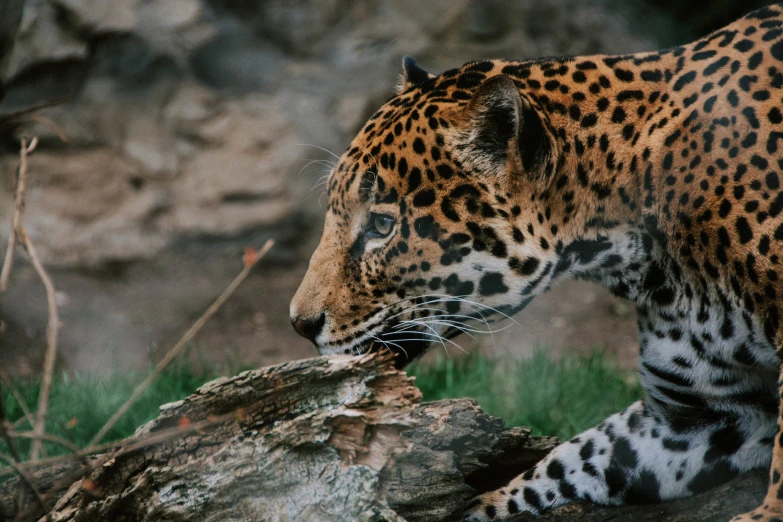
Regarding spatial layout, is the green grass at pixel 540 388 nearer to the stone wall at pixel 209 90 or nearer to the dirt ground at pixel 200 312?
the dirt ground at pixel 200 312

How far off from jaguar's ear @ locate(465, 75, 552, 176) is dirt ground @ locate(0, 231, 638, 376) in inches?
131

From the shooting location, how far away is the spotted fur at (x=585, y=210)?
10.7 feet

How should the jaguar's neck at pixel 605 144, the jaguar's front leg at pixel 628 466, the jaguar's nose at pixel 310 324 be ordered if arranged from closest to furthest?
the jaguar's neck at pixel 605 144
the jaguar's nose at pixel 310 324
the jaguar's front leg at pixel 628 466

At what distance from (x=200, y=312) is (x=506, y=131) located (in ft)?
16.8

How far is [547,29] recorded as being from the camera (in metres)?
8.91

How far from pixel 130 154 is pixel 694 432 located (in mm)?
6297

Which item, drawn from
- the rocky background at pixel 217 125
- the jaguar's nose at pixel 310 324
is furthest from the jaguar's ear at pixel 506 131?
the rocky background at pixel 217 125

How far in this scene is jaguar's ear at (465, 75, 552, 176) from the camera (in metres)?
3.29

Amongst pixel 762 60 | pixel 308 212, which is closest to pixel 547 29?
pixel 308 212

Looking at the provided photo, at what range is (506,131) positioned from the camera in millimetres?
3389

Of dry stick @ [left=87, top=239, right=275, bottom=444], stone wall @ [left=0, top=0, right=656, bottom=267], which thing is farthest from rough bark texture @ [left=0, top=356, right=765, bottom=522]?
stone wall @ [left=0, top=0, right=656, bottom=267]

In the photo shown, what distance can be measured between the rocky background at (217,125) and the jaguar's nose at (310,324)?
4.08 m

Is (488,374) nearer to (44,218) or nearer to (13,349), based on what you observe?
(13,349)

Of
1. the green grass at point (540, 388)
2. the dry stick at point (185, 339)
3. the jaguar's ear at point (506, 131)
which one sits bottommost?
the green grass at point (540, 388)
